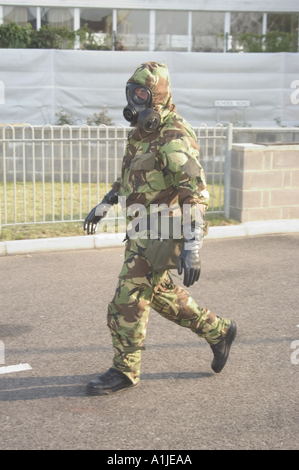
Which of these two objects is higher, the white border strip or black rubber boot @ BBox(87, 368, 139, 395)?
black rubber boot @ BBox(87, 368, 139, 395)

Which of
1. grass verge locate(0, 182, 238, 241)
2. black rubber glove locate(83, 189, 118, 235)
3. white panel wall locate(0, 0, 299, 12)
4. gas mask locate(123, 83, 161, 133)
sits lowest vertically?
grass verge locate(0, 182, 238, 241)

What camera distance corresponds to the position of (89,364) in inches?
168

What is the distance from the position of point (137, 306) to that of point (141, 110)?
109 centimetres

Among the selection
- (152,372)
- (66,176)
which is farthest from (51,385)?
(66,176)

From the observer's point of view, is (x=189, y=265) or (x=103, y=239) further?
(x=103, y=239)

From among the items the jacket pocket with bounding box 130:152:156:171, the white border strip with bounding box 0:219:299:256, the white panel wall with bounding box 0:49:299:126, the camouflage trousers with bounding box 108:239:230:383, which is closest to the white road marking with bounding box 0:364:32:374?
the camouflage trousers with bounding box 108:239:230:383

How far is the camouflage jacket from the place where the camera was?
3.52 m

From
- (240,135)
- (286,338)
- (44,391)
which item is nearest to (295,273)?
(286,338)

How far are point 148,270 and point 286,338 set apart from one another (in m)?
1.57

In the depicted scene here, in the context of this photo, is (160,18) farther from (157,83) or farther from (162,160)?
(162,160)

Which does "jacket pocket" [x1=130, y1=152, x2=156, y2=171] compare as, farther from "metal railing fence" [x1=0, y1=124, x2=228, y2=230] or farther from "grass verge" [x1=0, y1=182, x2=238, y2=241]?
"metal railing fence" [x1=0, y1=124, x2=228, y2=230]

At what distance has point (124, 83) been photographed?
1583cm

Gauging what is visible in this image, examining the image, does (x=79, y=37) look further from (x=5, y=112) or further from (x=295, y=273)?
(x=295, y=273)

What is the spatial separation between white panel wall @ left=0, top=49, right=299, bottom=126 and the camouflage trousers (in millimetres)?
11945
